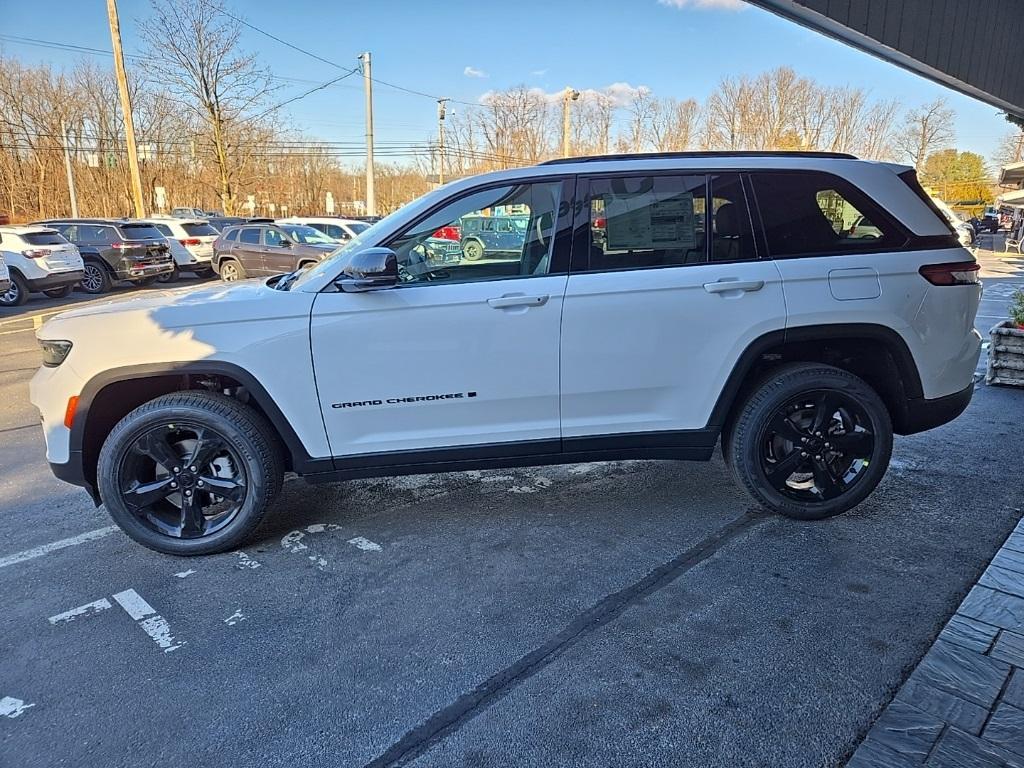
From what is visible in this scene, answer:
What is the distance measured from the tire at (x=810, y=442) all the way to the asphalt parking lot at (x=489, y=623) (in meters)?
0.18

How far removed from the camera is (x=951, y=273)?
3424mm

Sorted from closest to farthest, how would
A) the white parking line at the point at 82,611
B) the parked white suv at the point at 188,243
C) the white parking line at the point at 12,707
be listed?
the white parking line at the point at 12,707, the white parking line at the point at 82,611, the parked white suv at the point at 188,243

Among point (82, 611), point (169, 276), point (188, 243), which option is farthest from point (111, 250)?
point (82, 611)

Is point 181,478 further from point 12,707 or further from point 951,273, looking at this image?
point 951,273

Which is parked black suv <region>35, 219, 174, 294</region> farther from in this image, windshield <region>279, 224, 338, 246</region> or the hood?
A: the hood

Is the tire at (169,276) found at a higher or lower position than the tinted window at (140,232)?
lower

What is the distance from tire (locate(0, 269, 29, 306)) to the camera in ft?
42.0

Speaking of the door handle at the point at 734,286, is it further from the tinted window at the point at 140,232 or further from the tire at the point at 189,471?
the tinted window at the point at 140,232

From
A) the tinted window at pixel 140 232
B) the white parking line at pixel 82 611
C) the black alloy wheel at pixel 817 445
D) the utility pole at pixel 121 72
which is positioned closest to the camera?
the white parking line at pixel 82 611

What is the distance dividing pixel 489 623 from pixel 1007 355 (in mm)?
5949

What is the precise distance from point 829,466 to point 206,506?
3.30 m

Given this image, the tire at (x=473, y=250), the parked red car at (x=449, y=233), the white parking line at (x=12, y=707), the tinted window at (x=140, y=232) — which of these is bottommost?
the white parking line at (x=12, y=707)

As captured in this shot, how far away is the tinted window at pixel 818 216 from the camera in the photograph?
11.2ft

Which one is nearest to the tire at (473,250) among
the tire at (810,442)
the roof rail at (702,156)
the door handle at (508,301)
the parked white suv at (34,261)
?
the door handle at (508,301)
